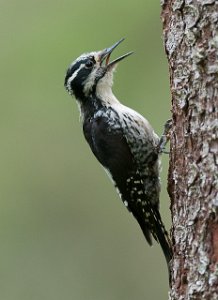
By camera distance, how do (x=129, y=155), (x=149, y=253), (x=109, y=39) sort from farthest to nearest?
(x=109, y=39) → (x=149, y=253) → (x=129, y=155)

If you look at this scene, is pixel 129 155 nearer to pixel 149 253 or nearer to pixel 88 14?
pixel 149 253

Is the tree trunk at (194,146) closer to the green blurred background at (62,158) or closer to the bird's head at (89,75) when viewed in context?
the bird's head at (89,75)

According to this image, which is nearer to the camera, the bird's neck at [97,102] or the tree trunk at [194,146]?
the tree trunk at [194,146]

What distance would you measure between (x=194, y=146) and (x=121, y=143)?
5.94 feet

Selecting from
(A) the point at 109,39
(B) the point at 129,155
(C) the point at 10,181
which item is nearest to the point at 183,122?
(B) the point at 129,155

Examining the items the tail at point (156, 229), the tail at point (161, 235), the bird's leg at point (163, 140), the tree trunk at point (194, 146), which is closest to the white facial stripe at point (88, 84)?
the bird's leg at point (163, 140)

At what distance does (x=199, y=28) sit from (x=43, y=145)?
625 centimetres

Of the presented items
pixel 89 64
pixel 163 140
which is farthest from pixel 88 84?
pixel 163 140

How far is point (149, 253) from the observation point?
33.6 ft

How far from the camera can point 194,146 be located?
212 inches

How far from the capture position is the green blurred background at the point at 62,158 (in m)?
10.6

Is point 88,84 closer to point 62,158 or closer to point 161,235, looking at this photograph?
point 161,235

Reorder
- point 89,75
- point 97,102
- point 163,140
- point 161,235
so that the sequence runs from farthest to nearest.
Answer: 1. point 89,75
2. point 97,102
3. point 163,140
4. point 161,235

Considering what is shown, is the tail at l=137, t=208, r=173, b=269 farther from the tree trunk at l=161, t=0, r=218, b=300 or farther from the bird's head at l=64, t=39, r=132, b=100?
the bird's head at l=64, t=39, r=132, b=100
